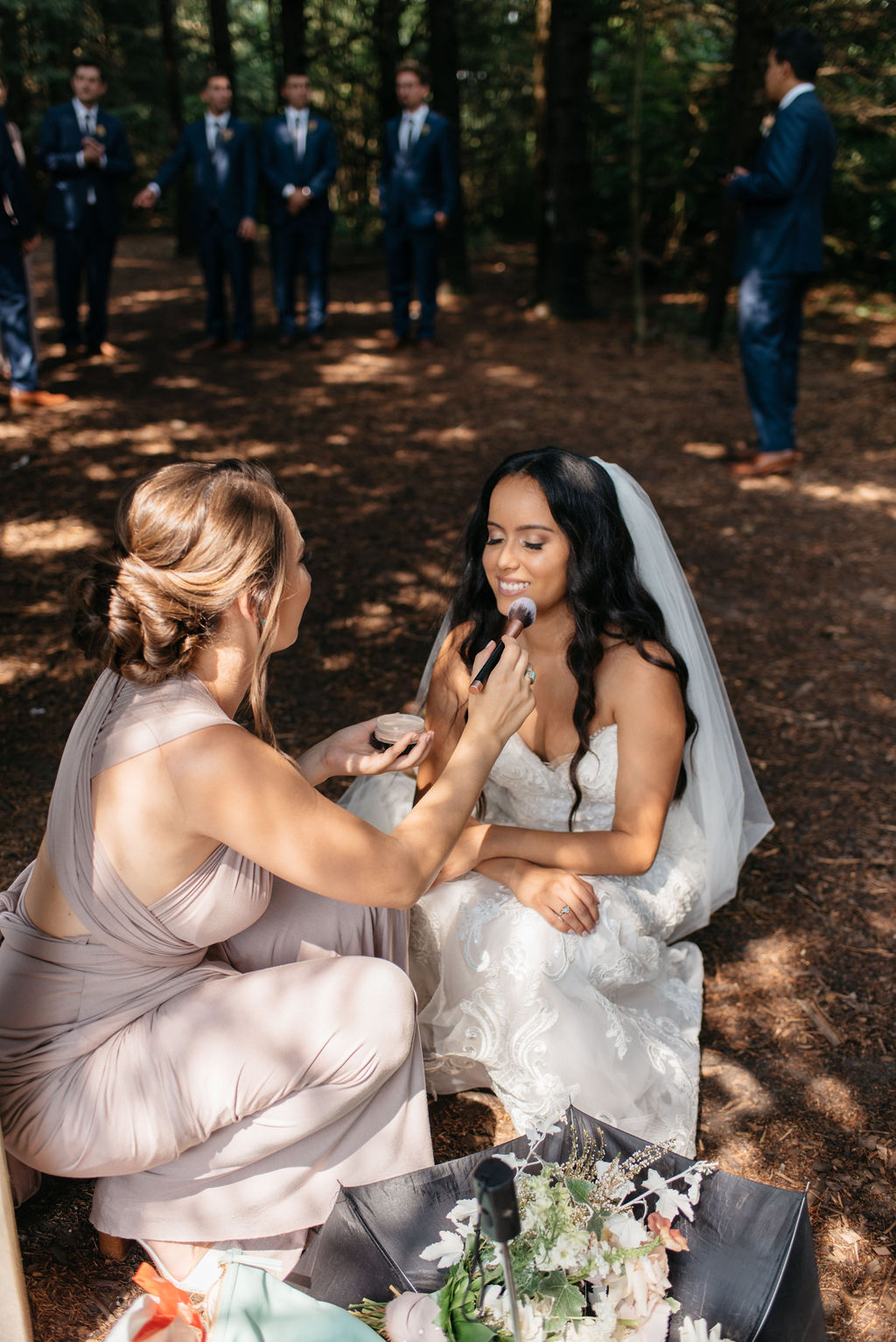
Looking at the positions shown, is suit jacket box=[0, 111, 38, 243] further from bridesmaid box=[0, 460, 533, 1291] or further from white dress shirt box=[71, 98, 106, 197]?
bridesmaid box=[0, 460, 533, 1291]

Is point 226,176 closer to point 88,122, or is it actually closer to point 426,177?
point 88,122

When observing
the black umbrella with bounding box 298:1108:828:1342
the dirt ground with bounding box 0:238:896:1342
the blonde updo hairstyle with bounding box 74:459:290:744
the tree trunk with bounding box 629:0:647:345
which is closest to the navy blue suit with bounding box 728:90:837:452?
the dirt ground with bounding box 0:238:896:1342

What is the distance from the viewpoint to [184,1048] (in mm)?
2012

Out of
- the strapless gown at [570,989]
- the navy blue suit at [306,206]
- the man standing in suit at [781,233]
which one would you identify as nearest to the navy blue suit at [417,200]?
the navy blue suit at [306,206]

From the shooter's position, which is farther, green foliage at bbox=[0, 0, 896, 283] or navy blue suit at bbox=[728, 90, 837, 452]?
green foliage at bbox=[0, 0, 896, 283]

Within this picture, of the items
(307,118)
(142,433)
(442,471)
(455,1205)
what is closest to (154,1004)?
(455,1205)

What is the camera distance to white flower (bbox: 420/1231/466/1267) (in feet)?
5.72

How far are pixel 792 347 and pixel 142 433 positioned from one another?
4.18m

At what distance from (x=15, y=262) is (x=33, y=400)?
34.9 inches

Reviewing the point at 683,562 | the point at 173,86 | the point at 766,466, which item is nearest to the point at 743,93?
the point at 766,466

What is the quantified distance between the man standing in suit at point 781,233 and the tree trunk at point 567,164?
11.6ft

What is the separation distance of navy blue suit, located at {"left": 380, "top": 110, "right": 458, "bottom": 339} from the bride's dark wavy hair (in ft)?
22.6

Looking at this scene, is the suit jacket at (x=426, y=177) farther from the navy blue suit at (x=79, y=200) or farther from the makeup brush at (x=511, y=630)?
the makeup brush at (x=511, y=630)

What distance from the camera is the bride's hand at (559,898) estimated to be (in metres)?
2.51
